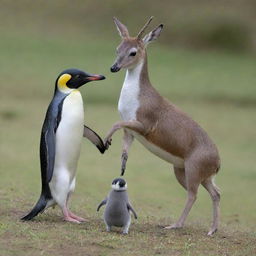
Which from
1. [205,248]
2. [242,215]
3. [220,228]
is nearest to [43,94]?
[242,215]

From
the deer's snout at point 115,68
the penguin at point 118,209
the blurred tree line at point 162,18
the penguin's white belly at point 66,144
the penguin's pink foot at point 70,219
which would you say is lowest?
the penguin's pink foot at point 70,219

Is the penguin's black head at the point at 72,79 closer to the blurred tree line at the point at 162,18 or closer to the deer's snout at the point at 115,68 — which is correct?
the deer's snout at the point at 115,68

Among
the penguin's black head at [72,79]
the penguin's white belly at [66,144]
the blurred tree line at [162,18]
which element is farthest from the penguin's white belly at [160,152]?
the blurred tree line at [162,18]

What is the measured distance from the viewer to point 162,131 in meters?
7.52

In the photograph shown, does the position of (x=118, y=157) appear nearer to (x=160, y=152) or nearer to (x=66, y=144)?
(x=160, y=152)

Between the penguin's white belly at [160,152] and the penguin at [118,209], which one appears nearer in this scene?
the penguin at [118,209]

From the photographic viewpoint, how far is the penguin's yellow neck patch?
7504mm

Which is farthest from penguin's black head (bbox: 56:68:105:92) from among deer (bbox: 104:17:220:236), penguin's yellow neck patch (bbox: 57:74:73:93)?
deer (bbox: 104:17:220:236)

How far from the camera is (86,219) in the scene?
7.62 metres

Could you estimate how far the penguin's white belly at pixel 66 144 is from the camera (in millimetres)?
7305

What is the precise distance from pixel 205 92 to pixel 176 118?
41.4 feet

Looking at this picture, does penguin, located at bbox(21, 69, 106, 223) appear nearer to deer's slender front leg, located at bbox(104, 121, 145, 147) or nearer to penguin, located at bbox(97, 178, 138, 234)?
deer's slender front leg, located at bbox(104, 121, 145, 147)

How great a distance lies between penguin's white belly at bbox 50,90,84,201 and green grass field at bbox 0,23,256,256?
344mm

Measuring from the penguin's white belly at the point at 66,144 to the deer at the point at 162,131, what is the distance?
A: 1.07 ft
